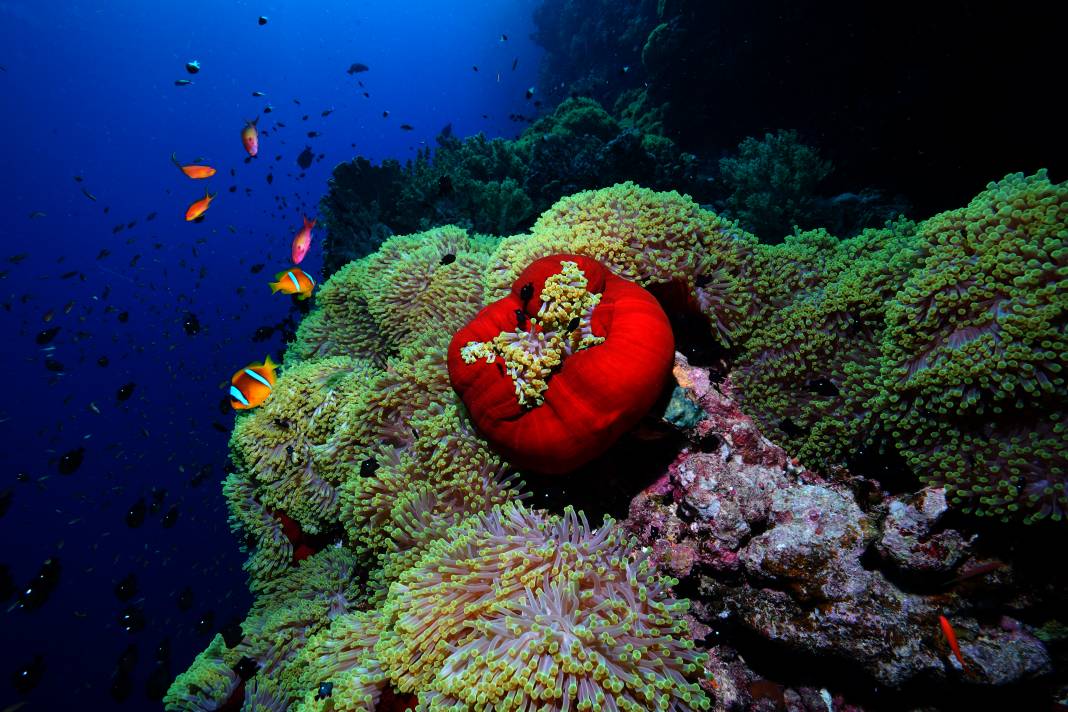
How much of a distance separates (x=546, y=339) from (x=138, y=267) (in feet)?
210

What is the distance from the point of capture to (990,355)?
2008 millimetres

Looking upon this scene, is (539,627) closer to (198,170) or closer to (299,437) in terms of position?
(299,437)

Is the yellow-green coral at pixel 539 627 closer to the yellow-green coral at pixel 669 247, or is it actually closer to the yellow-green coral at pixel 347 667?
the yellow-green coral at pixel 347 667

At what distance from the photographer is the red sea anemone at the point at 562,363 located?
2285 mm

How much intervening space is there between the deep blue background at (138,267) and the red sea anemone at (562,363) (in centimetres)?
1049

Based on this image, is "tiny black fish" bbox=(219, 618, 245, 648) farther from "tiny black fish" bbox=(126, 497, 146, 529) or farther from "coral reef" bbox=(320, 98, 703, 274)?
"coral reef" bbox=(320, 98, 703, 274)

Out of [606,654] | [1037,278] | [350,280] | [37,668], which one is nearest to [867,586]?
[606,654]

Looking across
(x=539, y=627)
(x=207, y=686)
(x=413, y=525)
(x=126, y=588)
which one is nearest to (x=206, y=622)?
(x=126, y=588)

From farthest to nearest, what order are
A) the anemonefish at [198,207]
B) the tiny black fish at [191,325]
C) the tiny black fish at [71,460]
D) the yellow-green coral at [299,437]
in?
1. the anemonefish at [198,207]
2. the tiny black fish at [191,325]
3. the tiny black fish at [71,460]
4. the yellow-green coral at [299,437]

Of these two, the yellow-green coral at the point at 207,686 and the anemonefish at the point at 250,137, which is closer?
the yellow-green coral at the point at 207,686

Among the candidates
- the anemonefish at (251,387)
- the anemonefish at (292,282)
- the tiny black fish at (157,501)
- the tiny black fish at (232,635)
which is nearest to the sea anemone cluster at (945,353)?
the anemonefish at (251,387)

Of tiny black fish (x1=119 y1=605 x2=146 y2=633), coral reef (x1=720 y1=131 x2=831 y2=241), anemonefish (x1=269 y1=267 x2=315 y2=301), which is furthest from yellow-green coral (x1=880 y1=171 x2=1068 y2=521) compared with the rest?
tiny black fish (x1=119 y1=605 x2=146 y2=633)

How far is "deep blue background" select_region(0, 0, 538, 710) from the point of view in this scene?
2698cm

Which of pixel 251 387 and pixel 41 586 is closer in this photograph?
pixel 251 387
